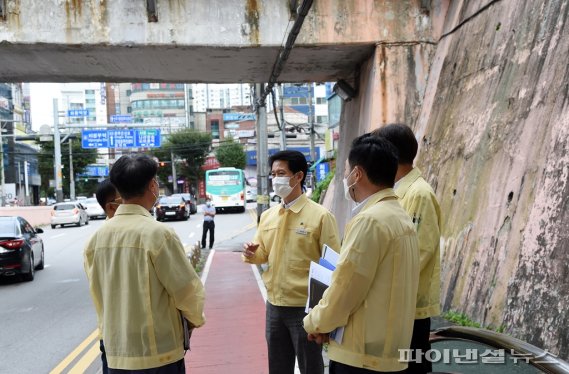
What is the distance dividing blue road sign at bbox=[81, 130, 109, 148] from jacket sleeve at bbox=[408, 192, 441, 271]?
33596 mm

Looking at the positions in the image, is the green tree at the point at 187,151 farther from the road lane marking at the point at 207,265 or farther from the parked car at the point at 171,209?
the road lane marking at the point at 207,265

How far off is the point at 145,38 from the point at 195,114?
81.1 metres

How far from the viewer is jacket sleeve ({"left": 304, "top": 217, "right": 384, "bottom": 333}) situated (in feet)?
7.76

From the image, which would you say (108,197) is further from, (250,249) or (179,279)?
(179,279)

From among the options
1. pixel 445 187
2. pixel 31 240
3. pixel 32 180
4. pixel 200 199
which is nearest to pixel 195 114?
pixel 200 199

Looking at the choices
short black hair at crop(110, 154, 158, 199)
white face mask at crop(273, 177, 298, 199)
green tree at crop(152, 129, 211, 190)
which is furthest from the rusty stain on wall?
green tree at crop(152, 129, 211, 190)

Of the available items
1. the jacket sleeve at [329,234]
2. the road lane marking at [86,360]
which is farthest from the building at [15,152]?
the jacket sleeve at [329,234]

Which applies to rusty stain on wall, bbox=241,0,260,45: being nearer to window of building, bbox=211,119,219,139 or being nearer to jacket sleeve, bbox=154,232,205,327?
jacket sleeve, bbox=154,232,205,327

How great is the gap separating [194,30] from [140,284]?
266 inches

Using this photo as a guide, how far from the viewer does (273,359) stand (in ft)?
12.1

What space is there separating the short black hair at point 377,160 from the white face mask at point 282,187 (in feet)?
4.39

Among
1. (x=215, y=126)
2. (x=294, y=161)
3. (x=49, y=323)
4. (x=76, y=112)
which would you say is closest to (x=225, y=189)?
(x=76, y=112)

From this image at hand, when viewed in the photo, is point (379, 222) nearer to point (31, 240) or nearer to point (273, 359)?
point (273, 359)

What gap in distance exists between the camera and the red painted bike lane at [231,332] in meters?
5.48
